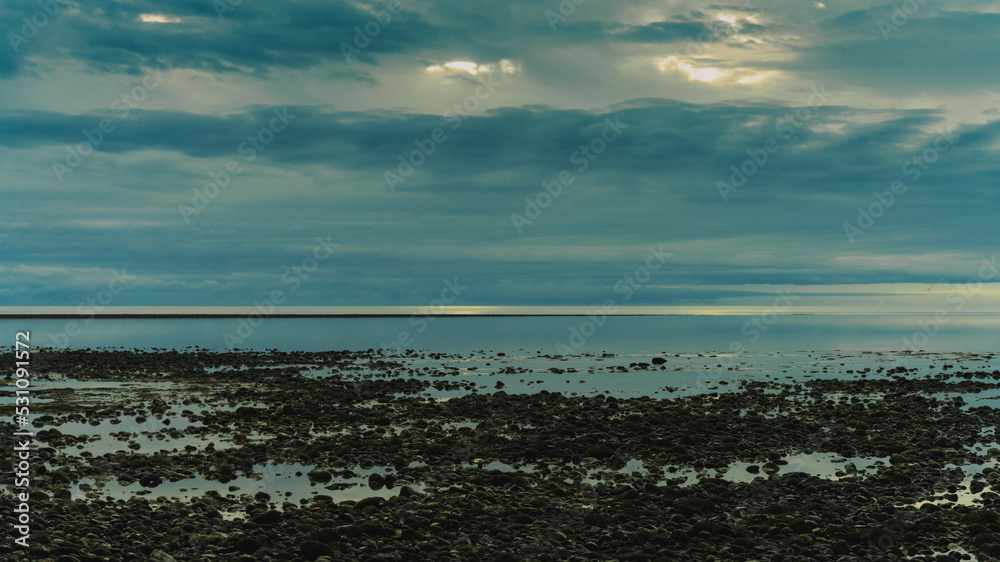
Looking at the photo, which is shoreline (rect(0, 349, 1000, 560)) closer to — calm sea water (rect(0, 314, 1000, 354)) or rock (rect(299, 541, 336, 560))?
rock (rect(299, 541, 336, 560))

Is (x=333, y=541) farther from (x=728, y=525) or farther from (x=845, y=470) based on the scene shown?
(x=845, y=470)

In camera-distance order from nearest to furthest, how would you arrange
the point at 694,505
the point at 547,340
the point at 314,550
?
the point at 314,550 < the point at 694,505 < the point at 547,340

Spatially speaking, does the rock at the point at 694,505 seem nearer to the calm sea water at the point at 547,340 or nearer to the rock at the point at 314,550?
the rock at the point at 314,550

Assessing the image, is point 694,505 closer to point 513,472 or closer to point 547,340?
point 513,472

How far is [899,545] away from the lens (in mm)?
13078

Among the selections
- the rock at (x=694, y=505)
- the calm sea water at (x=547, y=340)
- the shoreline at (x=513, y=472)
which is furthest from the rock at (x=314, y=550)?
the calm sea water at (x=547, y=340)

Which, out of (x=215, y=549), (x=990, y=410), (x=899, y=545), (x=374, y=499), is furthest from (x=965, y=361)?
(x=215, y=549)

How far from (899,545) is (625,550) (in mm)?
4924

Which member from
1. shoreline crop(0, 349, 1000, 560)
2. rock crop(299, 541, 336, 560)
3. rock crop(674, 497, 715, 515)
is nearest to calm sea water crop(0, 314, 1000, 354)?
shoreline crop(0, 349, 1000, 560)

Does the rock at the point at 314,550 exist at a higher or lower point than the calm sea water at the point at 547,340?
higher

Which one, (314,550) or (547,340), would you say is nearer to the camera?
(314,550)

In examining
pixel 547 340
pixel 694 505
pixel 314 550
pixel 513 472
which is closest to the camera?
pixel 314 550

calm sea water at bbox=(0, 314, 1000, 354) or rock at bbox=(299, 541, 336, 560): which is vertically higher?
rock at bbox=(299, 541, 336, 560)

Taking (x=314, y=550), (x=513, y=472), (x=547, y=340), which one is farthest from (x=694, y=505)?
(x=547, y=340)
